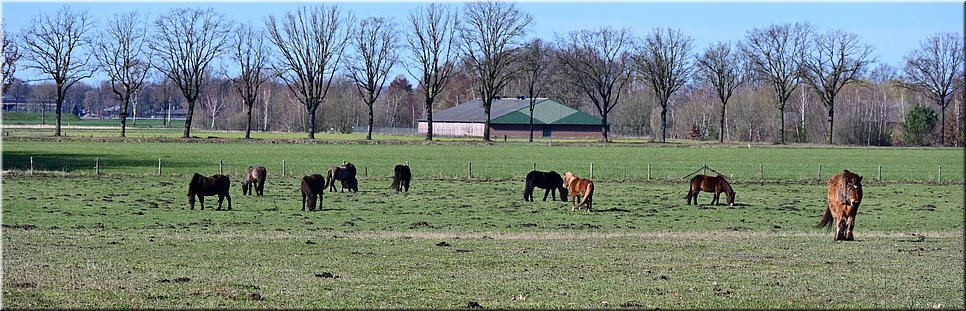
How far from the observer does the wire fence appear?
163 ft

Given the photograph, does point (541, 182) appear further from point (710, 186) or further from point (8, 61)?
point (8, 61)

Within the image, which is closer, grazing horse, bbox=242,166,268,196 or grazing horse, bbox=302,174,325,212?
grazing horse, bbox=302,174,325,212

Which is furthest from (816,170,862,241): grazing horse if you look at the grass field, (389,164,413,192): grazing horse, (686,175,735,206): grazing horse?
(389,164,413,192): grazing horse

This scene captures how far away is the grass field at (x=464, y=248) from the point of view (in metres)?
12.6

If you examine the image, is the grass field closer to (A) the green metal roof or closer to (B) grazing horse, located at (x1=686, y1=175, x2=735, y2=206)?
(B) grazing horse, located at (x1=686, y1=175, x2=735, y2=206)

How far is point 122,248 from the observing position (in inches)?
749

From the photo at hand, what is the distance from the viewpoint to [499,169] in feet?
181

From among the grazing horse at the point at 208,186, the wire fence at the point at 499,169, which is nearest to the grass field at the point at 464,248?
the grazing horse at the point at 208,186

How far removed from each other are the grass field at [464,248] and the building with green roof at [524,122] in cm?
8559

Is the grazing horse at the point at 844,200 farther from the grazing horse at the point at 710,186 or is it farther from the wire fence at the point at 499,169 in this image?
the wire fence at the point at 499,169

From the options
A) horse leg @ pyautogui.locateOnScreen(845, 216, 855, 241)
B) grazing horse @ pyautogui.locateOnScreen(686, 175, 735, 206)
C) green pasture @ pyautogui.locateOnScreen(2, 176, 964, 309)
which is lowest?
green pasture @ pyautogui.locateOnScreen(2, 176, 964, 309)

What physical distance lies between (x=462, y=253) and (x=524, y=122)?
113 metres

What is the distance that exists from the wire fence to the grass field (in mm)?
4041

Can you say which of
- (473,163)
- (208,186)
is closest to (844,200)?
(208,186)
